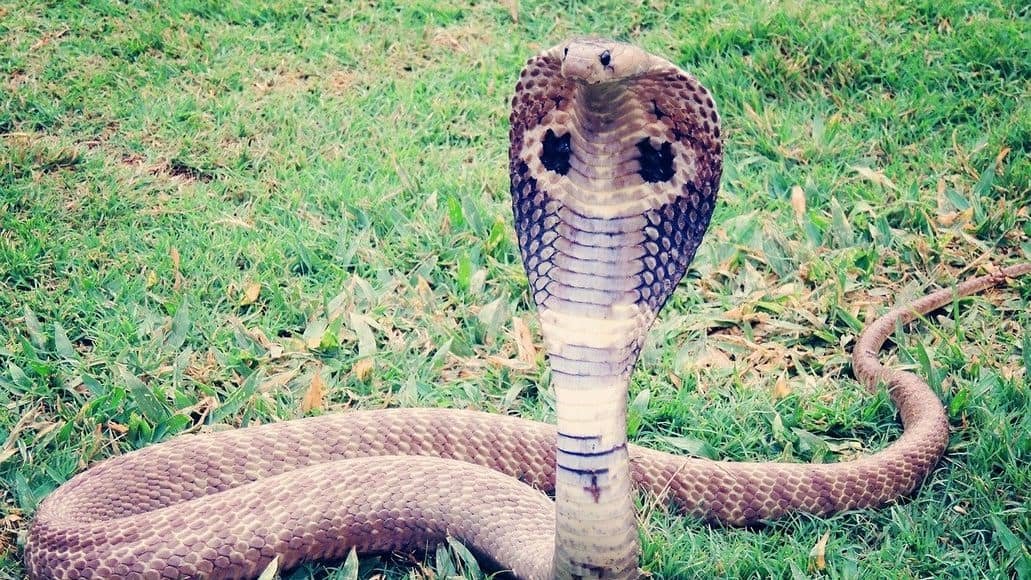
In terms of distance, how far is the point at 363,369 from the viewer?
3.52 meters

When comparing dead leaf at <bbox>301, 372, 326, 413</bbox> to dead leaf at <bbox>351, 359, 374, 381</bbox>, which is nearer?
dead leaf at <bbox>301, 372, 326, 413</bbox>

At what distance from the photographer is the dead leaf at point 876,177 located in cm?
440

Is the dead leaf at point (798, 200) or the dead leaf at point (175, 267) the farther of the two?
the dead leaf at point (798, 200)

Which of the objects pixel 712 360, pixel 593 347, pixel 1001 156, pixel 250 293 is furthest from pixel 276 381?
pixel 1001 156

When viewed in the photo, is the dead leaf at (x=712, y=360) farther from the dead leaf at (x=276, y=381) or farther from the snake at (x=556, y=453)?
the dead leaf at (x=276, y=381)

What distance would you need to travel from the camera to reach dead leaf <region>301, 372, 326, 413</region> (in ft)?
11.1

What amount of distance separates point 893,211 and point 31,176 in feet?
12.2

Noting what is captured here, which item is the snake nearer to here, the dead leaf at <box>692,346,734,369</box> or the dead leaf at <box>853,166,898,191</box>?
the dead leaf at <box>692,346,734,369</box>

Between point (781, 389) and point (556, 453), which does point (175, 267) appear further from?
point (781, 389)

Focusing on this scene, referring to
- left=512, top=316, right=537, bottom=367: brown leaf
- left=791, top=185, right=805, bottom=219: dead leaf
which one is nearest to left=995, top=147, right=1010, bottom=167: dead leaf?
left=791, top=185, right=805, bottom=219: dead leaf

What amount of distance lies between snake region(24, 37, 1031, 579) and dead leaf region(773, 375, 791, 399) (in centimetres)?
27

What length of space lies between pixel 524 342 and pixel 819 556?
1.32 m

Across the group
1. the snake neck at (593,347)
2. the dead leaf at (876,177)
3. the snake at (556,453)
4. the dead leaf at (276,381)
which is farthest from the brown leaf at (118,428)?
the dead leaf at (876,177)

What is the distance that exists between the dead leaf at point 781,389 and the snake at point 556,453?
0.89 feet
